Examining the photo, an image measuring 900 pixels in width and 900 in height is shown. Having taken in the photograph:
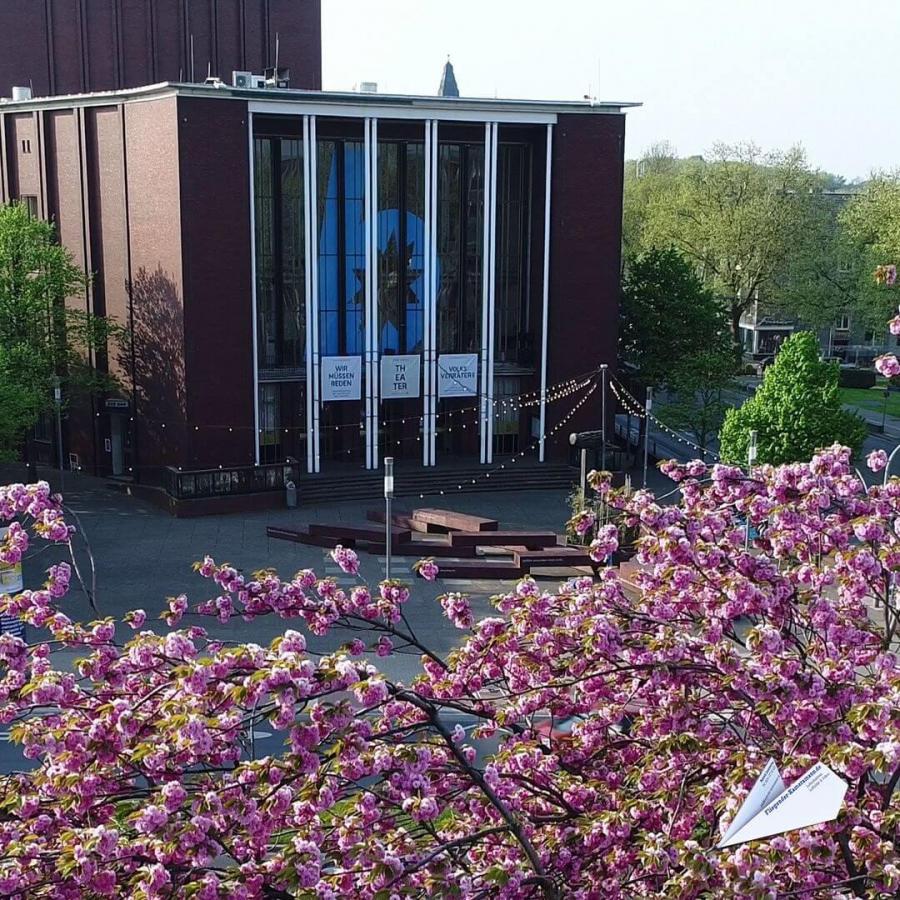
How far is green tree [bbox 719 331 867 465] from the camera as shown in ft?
119

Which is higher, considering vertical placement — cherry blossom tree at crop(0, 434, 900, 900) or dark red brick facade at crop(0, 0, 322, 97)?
dark red brick facade at crop(0, 0, 322, 97)

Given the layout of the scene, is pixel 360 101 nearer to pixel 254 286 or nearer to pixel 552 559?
pixel 254 286

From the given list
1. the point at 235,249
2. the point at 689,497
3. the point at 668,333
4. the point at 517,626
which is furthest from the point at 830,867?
the point at 668,333

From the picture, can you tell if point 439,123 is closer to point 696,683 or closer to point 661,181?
point 696,683

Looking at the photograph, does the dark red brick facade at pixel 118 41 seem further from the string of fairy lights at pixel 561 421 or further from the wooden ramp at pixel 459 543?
the wooden ramp at pixel 459 543

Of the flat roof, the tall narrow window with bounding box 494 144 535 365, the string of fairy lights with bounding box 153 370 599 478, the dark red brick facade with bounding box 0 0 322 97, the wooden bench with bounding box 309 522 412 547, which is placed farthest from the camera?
the dark red brick facade with bounding box 0 0 322 97

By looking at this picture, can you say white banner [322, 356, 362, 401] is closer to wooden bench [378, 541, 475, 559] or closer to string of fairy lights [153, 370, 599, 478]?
string of fairy lights [153, 370, 599, 478]

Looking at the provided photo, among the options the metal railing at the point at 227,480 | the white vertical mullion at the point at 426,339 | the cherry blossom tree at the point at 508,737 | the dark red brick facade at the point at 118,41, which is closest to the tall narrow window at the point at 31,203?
the dark red brick facade at the point at 118,41

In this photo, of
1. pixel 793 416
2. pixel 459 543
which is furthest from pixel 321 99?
pixel 793 416

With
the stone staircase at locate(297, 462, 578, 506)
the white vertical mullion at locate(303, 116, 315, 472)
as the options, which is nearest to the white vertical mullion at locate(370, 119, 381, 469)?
the stone staircase at locate(297, 462, 578, 506)

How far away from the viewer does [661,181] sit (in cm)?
8869

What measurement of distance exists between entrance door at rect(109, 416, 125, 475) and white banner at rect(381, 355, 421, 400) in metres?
9.46

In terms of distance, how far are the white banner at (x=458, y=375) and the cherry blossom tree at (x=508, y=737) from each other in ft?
106

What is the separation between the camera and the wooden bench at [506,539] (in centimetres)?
3338
